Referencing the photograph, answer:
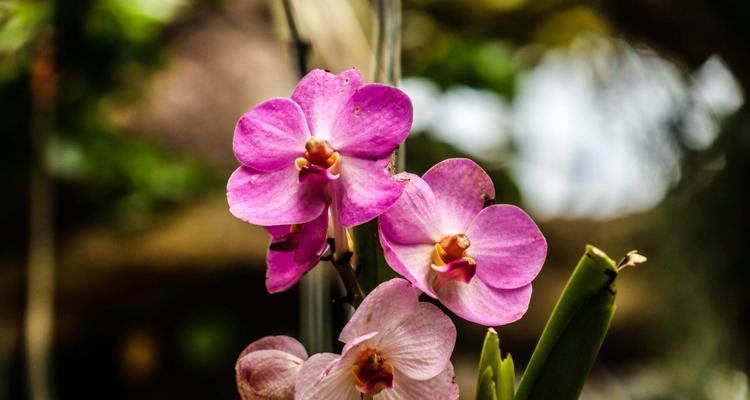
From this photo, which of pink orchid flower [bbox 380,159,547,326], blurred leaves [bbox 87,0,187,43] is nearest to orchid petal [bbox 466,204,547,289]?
pink orchid flower [bbox 380,159,547,326]

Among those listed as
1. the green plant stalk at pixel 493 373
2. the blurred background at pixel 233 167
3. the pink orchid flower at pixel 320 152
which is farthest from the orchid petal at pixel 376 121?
the blurred background at pixel 233 167

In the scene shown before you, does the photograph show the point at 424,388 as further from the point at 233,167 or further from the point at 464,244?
the point at 233,167

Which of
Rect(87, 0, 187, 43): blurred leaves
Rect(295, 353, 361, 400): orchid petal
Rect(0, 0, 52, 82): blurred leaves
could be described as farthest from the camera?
Rect(87, 0, 187, 43): blurred leaves

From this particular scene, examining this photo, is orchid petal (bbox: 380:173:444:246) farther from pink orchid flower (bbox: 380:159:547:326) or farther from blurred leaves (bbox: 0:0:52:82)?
blurred leaves (bbox: 0:0:52:82)

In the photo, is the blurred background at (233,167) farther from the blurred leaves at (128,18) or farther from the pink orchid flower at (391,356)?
the pink orchid flower at (391,356)

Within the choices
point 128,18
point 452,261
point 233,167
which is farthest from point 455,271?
point 233,167
